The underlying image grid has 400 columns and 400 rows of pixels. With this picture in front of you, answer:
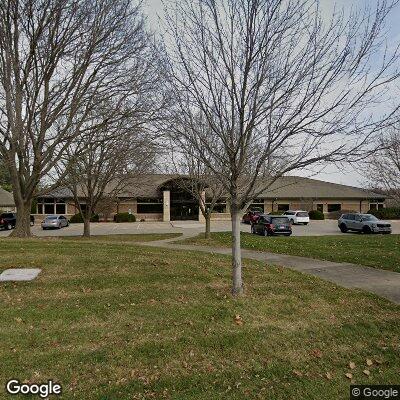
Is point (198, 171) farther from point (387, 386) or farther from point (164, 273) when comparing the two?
point (387, 386)

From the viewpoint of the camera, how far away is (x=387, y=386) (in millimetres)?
4156

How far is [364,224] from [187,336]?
26.0 m

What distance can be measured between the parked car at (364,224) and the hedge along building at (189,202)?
55.9 ft

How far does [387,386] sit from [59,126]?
1644cm

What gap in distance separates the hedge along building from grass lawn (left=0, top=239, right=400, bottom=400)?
38378mm

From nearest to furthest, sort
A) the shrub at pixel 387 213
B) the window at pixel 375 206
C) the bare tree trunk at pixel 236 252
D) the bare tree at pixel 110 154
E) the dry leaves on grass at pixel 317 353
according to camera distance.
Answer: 1. the dry leaves on grass at pixel 317 353
2. the bare tree trunk at pixel 236 252
3. the bare tree at pixel 110 154
4. the shrub at pixel 387 213
5. the window at pixel 375 206

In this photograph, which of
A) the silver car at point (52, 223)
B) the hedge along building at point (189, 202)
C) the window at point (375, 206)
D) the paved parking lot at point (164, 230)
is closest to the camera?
the paved parking lot at point (164, 230)

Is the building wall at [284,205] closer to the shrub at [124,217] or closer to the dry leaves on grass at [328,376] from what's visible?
the shrub at [124,217]

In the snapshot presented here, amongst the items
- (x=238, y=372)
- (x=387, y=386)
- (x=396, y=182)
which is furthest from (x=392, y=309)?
(x=396, y=182)

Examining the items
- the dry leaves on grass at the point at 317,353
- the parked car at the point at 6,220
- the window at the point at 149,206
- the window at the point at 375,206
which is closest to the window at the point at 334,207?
the window at the point at 375,206

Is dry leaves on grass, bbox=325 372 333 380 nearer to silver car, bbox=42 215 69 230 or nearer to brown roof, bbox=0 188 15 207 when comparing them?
silver car, bbox=42 215 69 230

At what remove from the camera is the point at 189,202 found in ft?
165

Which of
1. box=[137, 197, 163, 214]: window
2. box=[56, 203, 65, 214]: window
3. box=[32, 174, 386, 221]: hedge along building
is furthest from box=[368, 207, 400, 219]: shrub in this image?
box=[56, 203, 65, 214]: window

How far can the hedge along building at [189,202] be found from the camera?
48938 millimetres
